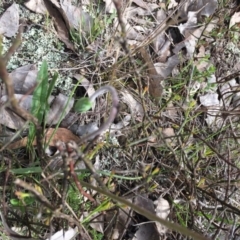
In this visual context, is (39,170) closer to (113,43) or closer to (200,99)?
(113,43)

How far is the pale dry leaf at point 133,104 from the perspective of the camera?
1517 mm

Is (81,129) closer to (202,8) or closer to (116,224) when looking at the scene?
(116,224)

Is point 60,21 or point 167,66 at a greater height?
point 60,21

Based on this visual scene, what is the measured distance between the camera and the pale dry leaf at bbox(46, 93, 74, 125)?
1.37 m

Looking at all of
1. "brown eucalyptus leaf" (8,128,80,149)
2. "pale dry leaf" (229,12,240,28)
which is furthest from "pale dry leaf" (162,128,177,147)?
"pale dry leaf" (229,12,240,28)

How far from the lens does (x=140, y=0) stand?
5.51 ft

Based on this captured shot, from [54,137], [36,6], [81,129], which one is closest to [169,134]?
[81,129]

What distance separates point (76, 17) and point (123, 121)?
16.2 inches

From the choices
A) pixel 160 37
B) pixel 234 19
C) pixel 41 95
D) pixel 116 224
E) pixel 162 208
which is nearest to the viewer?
pixel 41 95

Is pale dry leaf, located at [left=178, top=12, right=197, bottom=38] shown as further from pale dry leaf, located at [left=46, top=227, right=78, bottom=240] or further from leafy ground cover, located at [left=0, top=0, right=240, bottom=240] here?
pale dry leaf, located at [left=46, top=227, right=78, bottom=240]

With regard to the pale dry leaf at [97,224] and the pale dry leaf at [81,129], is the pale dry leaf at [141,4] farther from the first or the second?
the pale dry leaf at [97,224]

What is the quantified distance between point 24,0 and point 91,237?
84 cm

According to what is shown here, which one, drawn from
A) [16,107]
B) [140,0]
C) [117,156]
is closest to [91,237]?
[117,156]

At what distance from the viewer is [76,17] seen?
5.06 ft
